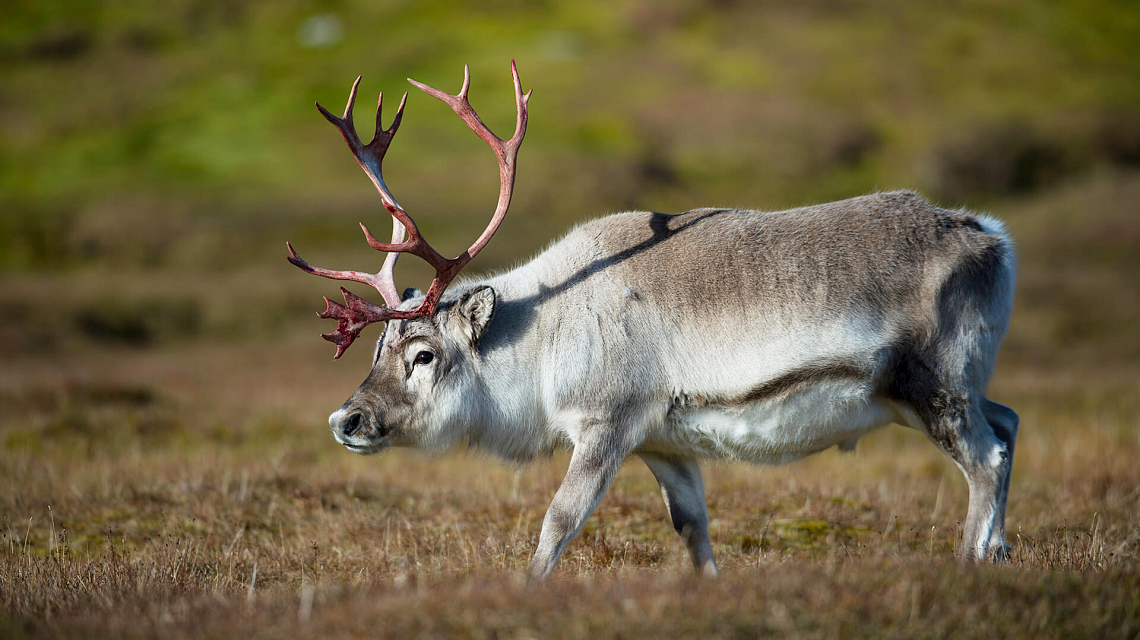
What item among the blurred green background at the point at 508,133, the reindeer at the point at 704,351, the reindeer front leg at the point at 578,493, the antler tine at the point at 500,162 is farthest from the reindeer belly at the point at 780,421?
the blurred green background at the point at 508,133

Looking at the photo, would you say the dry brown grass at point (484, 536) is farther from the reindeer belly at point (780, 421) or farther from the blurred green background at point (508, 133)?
the blurred green background at point (508, 133)

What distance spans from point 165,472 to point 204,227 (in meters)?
35.8

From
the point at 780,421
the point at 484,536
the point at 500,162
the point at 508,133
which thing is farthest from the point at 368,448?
the point at 508,133

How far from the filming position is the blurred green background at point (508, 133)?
108ft

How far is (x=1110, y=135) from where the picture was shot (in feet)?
192

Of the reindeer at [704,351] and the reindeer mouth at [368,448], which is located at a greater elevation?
the reindeer at [704,351]

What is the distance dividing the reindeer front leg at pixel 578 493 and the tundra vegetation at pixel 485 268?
1.19ft

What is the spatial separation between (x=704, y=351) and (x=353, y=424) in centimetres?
249

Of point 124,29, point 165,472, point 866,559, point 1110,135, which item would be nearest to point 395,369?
point 866,559

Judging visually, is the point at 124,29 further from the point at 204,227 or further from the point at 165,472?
the point at 165,472

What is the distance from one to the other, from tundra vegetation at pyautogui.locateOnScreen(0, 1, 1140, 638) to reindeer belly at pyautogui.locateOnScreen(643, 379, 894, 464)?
84 cm

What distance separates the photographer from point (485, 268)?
1334 inches

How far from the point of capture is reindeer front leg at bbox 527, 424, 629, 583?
229 inches

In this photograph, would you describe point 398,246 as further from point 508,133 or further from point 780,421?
point 508,133
